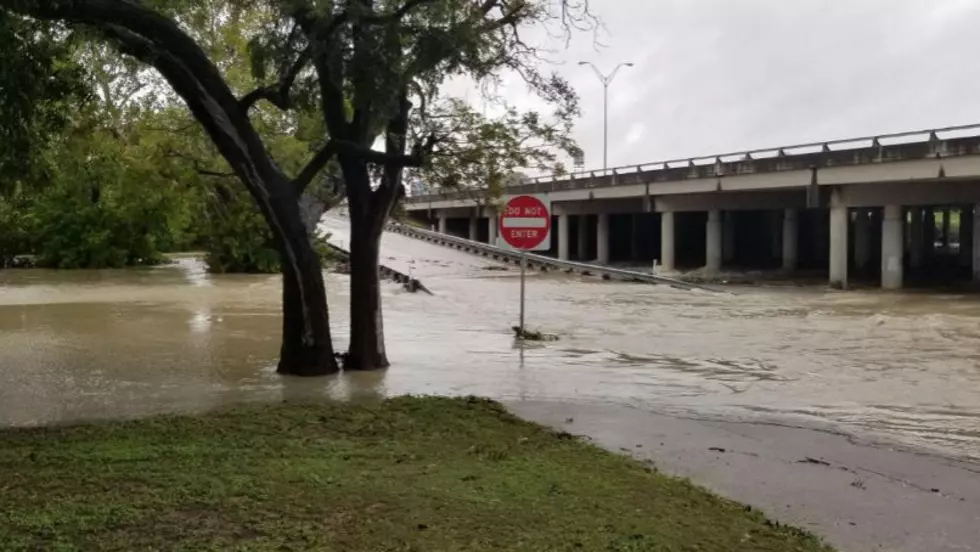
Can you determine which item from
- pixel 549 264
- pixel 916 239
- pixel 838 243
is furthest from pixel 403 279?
pixel 916 239

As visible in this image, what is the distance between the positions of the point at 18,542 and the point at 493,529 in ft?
8.37

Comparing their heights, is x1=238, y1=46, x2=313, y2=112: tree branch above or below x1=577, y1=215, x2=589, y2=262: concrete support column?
above

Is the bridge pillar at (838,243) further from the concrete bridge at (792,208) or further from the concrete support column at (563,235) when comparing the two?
the concrete support column at (563,235)

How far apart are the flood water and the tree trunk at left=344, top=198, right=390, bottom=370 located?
60cm

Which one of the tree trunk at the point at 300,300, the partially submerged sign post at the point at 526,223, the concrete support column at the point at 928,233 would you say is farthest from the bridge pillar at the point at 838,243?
the tree trunk at the point at 300,300

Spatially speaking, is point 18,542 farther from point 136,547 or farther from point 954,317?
point 954,317

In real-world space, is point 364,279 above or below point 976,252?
below

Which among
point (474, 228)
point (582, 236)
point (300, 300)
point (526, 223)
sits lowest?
point (300, 300)

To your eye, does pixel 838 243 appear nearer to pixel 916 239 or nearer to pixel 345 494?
pixel 916 239

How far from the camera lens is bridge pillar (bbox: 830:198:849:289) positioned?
1625 inches

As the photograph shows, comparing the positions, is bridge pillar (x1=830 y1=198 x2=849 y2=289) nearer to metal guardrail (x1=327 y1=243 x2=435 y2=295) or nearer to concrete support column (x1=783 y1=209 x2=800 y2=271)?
concrete support column (x1=783 y1=209 x2=800 y2=271)

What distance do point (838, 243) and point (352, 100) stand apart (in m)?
33.3

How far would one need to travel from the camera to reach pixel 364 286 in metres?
14.7

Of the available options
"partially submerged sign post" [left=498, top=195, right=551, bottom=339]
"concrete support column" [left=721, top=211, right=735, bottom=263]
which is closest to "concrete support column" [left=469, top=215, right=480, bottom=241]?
"concrete support column" [left=721, top=211, right=735, bottom=263]
